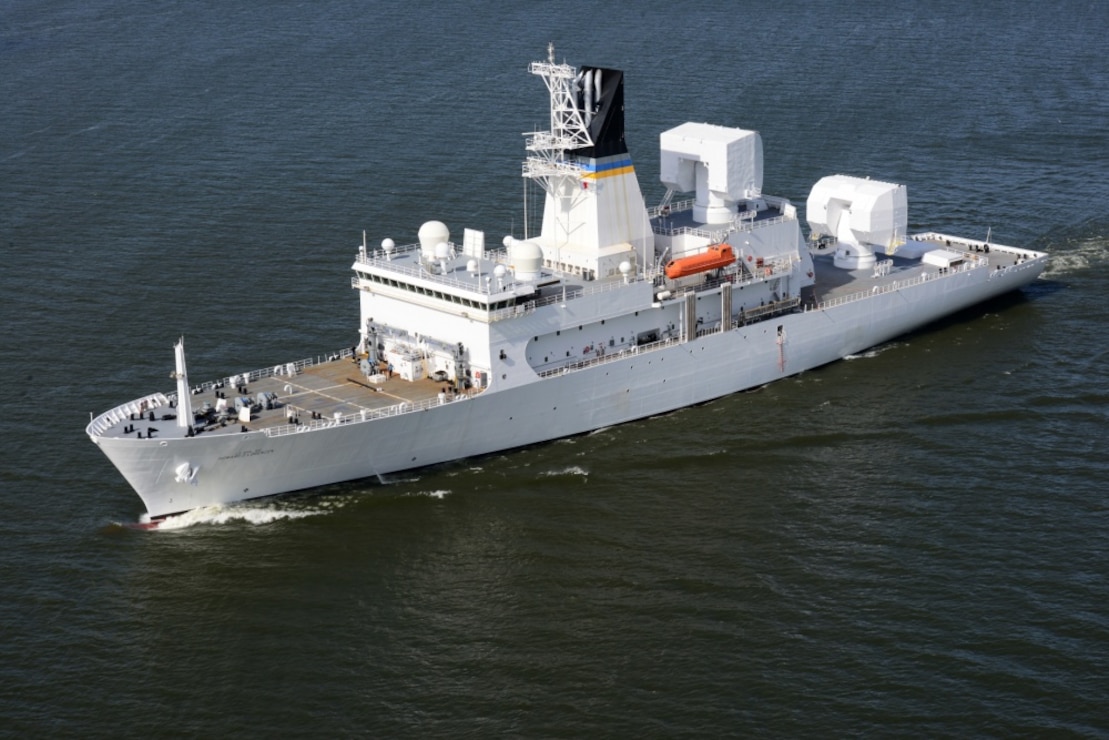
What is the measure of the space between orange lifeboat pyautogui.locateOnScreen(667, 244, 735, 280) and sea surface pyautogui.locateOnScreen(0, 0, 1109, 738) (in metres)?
5.26

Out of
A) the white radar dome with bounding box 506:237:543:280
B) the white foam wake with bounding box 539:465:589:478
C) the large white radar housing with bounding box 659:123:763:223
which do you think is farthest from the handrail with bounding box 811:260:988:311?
the white foam wake with bounding box 539:465:589:478

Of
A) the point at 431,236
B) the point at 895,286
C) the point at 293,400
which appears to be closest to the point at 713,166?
the point at 895,286

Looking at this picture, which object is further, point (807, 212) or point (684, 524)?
point (807, 212)

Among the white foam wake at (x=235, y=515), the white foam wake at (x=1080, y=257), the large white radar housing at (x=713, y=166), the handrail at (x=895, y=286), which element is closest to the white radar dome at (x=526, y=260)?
the large white radar housing at (x=713, y=166)

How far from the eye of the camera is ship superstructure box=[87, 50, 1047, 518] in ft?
161

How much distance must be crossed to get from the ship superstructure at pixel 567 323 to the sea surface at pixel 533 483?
126 cm

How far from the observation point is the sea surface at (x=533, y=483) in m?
39.1

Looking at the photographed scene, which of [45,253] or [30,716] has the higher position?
[45,253]

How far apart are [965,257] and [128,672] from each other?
1635 inches

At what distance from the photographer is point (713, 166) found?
58969 mm

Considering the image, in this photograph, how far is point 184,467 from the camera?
47406 mm

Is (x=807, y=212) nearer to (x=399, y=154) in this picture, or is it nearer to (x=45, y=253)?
(x=399, y=154)

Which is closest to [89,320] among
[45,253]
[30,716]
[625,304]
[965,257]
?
[45,253]

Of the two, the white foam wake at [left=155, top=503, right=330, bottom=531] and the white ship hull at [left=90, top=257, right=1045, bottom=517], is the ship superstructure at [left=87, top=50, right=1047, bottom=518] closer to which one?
the white ship hull at [left=90, top=257, right=1045, bottom=517]
